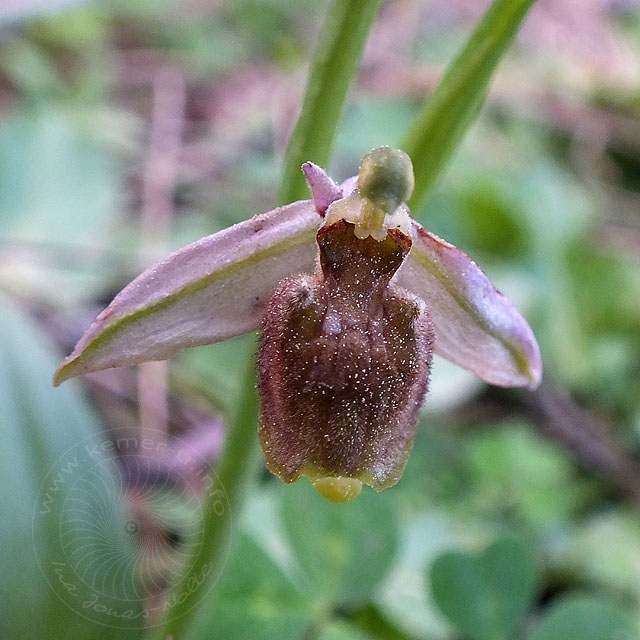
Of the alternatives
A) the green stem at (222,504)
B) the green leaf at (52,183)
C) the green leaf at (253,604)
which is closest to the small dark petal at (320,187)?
the green stem at (222,504)

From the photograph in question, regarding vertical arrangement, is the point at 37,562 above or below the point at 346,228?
below

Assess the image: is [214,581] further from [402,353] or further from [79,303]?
[79,303]

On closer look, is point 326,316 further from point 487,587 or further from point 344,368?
point 487,587

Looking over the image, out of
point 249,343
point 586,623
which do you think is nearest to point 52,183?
point 249,343

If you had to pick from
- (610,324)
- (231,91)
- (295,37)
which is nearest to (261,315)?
(610,324)

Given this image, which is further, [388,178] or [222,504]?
[222,504]
